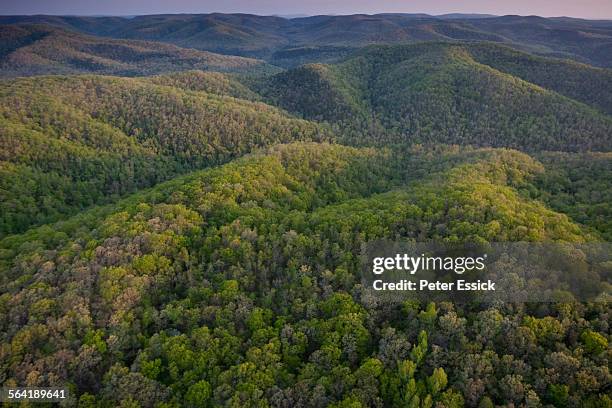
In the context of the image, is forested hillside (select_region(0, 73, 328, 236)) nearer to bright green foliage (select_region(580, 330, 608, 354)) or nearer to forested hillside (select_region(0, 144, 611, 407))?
forested hillside (select_region(0, 144, 611, 407))

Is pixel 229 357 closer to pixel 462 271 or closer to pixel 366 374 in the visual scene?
pixel 366 374

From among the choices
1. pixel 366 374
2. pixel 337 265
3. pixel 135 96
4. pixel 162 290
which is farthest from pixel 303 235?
pixel 135 96

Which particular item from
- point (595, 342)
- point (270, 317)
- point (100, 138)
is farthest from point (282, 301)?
point (100, 138)

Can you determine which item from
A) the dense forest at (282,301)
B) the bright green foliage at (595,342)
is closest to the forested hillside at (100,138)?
the dense forest at (282,301)

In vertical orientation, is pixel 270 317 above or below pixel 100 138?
below

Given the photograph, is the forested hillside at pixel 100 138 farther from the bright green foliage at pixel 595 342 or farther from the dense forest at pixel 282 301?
the bright green foliage at pixel 595 342

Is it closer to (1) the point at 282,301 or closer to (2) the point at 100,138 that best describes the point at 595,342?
(1) the point at 282,301

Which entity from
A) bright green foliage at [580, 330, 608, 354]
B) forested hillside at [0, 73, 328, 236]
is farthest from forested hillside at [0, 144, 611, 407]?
forested hillside at [0, 73, 328, 236]
